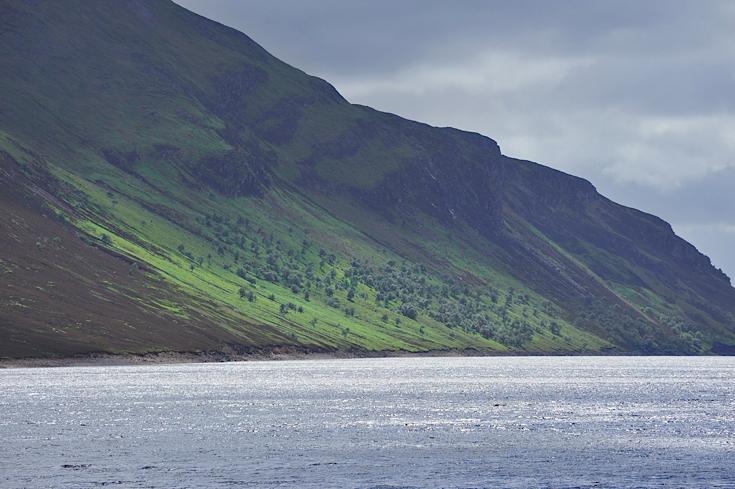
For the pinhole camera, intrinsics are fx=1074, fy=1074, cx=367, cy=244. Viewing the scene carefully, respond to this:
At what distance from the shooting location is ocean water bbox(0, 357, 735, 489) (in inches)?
3174

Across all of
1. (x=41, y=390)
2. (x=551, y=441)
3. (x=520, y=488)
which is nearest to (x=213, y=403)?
(x=41, y=390)

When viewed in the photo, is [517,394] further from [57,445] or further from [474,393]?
[57,445]

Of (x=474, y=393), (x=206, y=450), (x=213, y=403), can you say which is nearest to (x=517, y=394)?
(x=474, y=393)

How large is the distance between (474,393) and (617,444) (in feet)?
255

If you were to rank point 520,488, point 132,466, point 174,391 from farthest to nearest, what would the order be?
point 174,391 < point 132,466 < point 520,488

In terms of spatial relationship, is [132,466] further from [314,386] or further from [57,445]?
[314,386]

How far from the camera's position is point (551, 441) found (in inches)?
4119

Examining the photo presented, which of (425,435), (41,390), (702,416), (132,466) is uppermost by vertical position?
(702,416)

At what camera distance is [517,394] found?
178m

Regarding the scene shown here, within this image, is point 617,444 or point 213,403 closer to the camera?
point 617,444

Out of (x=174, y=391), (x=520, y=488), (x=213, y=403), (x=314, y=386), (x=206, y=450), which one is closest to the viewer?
(x=520, y=488)

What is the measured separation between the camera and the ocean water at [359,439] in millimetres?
80625

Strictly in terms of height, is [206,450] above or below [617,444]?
below

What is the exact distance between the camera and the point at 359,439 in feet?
346
